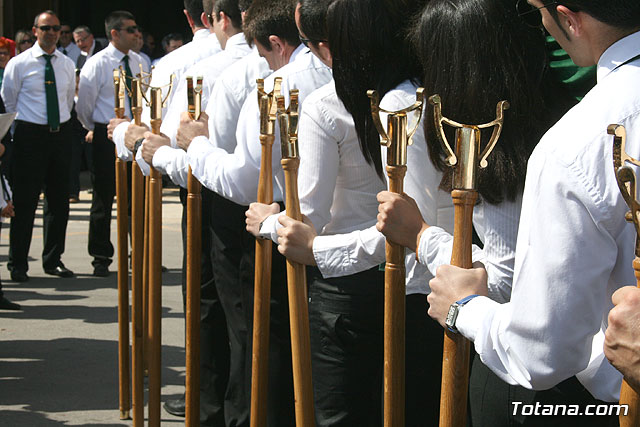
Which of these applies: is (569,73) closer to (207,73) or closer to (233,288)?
(233,288)

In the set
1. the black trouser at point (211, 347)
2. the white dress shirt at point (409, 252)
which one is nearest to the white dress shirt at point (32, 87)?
the black trouser at point (211, 347)

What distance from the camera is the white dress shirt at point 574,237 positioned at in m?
1.53

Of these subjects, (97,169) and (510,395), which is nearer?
(510,395)

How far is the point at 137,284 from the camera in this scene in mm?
4359

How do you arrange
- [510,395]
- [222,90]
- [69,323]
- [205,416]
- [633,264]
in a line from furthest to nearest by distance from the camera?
[69,323]
[205,416]
[222,90]
[510,395]
[633,264]

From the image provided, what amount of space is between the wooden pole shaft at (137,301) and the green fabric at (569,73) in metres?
2.60

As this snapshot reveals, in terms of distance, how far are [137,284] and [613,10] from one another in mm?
3103

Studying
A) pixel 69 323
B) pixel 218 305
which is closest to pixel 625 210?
pixel 218 305

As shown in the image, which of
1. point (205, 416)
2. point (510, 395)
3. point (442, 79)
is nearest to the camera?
point (510, 395)

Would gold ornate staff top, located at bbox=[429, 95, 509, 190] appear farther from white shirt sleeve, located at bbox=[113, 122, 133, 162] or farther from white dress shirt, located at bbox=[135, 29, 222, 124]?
white dress shirt, located at bbox=[135, 29, 222, 124]

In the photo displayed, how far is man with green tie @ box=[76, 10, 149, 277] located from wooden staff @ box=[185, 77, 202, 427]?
4.49 m

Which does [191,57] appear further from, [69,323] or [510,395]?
[510,395]

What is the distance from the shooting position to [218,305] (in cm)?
443

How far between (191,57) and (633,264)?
417 centimetres
